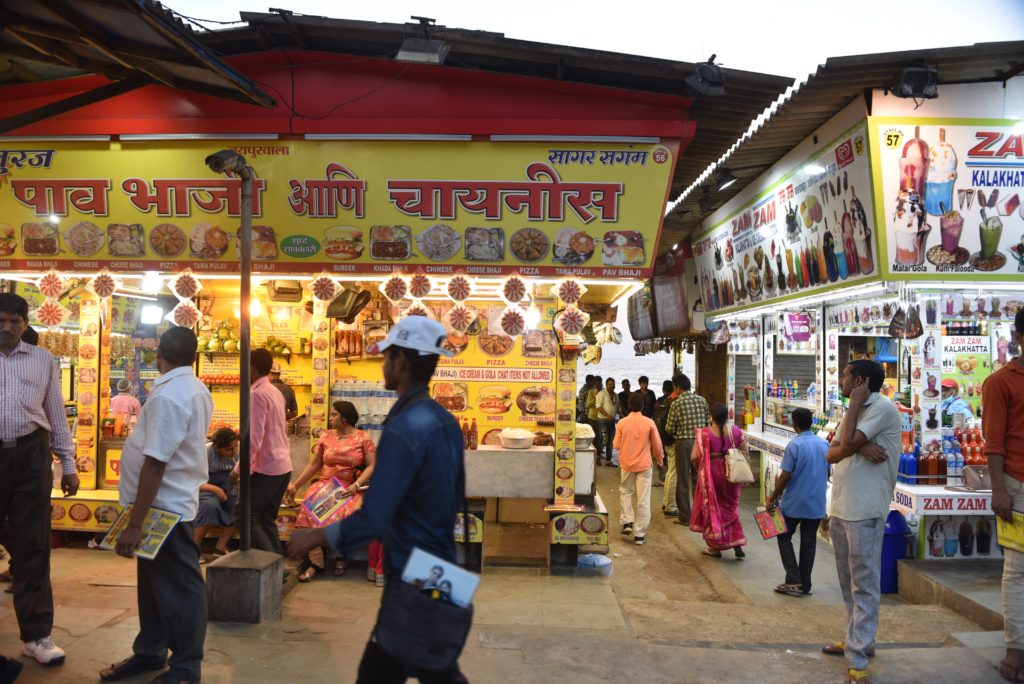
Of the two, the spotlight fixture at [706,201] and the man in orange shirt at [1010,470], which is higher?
the spotlight fixture at [706,201]

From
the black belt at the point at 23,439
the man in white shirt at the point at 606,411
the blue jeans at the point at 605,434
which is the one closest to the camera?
the black belt at the point at 23,439

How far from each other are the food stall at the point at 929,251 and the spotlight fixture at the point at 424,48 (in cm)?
444

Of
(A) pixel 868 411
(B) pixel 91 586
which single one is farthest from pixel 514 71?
(B) pixel 91 586

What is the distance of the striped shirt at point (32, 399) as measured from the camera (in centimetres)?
435

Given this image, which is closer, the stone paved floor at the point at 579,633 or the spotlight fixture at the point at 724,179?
the stone paved floor at the point at 579,633

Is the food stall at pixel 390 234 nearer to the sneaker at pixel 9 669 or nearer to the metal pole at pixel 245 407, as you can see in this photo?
the metal pole at pixel 245 407

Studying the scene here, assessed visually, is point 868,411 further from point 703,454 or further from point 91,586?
point 91,586

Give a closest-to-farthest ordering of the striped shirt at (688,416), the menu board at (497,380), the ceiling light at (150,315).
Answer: the menu board at (497,380)
the ceiling light at (150,315)
the striped shirt at (688,416)

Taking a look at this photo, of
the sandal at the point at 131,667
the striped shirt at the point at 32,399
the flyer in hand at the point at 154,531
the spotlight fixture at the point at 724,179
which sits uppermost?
the spotlight fixture at the point at 724,179

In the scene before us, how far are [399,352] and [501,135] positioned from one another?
4725 mm

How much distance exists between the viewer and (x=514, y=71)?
7.23m

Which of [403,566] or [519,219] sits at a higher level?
[519,219]

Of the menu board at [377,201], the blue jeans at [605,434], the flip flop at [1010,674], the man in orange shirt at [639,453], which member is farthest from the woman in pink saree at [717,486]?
the blue jeans at [605,434]

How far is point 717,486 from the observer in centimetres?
891
